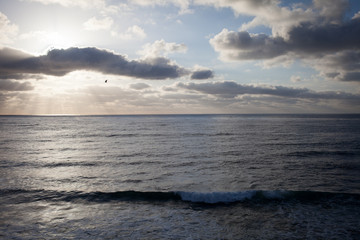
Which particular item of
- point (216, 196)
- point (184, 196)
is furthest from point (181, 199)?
point (216, 196)

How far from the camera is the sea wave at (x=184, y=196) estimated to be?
516 inches

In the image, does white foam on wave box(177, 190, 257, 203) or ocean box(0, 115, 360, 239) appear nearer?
ocean box(0, 115, 360, 239)

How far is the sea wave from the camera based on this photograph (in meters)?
13.1

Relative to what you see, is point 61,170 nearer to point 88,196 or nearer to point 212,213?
point 88,196

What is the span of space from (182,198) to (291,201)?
6568mm

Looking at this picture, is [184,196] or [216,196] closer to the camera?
[216,196]

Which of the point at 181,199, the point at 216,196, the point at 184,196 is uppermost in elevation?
the point at 216,196

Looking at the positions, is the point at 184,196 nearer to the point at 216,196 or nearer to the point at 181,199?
the point at 181,199

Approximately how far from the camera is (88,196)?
13656 mm

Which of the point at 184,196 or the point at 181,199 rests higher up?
the point at 184,196

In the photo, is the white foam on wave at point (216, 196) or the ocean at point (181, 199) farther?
the white foam on wave at point (216, 196)

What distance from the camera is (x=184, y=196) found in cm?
1355

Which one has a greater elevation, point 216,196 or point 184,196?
point 216,196

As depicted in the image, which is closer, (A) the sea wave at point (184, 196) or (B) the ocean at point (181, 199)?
(B) the ocean at point (181, 199)
